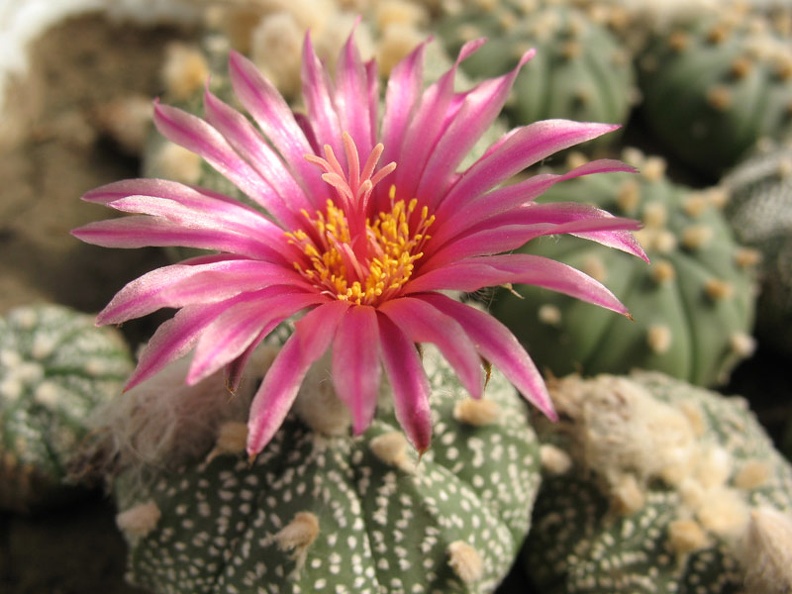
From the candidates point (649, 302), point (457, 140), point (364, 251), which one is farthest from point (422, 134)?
point (649, 302)

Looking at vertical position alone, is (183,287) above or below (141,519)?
above

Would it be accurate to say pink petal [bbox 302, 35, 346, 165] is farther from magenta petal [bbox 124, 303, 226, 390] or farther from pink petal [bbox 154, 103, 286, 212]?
magenta petal [bbox 124, 303, 226, 390]

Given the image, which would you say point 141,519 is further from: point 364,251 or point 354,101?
point 354,101

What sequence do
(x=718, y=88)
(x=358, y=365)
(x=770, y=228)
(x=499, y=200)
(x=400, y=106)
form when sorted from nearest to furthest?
(x=358, y=365) < (x=499, y=200) < (x=400, y=106) < (x=770, y=228) < (x=718, y=88)

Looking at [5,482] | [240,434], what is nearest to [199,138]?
[240,434]

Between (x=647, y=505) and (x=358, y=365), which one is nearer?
(x=358, y=365)

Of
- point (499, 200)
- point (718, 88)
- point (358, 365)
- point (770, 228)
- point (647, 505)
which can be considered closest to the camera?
point (358, 365)

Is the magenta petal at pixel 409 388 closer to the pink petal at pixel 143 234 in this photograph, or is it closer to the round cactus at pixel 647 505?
the pink petal at pixel 143 234
